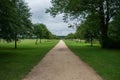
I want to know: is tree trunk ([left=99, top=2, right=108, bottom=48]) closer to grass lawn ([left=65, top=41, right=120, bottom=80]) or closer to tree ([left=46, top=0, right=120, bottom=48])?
tree ([left=46, top=0, right=120, bottom=48])

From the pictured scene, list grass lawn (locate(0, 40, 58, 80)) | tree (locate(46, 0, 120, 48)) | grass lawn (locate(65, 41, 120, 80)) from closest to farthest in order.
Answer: grass lawn (locate(0, 40, 58, 80))
grass lawn (locate(65, 41, 120, 80))
tree (locate(46, 0, 120, 48))

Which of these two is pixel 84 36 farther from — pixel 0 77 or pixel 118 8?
pixel 0 77

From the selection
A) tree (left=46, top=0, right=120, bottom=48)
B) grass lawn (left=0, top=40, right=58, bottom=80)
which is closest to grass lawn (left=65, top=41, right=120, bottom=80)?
grass lawn (left=0, top=40, right=58, bottom=80)

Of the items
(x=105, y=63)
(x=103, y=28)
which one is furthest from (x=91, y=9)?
(x=105, y=63)

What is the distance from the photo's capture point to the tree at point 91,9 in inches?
1484

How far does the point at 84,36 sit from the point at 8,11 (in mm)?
28359

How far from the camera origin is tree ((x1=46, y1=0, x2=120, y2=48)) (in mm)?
37688

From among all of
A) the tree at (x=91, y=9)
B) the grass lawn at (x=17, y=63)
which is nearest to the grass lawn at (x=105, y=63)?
the grass lawn at (x=17, y=63)

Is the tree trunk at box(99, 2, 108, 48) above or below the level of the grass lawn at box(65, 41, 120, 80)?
above

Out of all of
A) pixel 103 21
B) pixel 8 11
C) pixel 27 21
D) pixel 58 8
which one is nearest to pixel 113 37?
pixel 103 21

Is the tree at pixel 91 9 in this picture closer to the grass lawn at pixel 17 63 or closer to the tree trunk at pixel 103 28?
the tree trunk at pixel 103 28

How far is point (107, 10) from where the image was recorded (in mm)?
39344

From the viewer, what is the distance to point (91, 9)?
38.3 m

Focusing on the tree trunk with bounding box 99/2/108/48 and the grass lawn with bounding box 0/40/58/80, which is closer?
the grass lawn with bounding box 0/40/58/80
